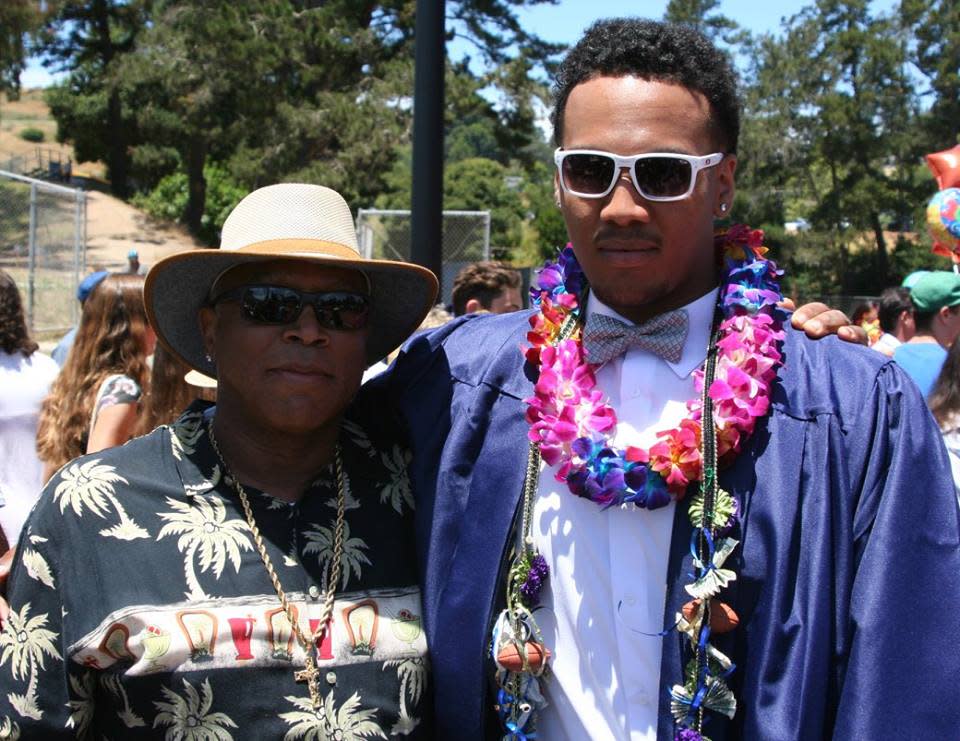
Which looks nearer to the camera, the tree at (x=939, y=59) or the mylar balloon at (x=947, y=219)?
the mylar balloon at (x=947, y=219)

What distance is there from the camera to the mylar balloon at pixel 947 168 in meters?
5.74

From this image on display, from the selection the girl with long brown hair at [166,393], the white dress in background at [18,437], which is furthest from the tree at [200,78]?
the girl with long brown hair at [166,393]

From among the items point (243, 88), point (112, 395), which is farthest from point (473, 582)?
point (243, 88)

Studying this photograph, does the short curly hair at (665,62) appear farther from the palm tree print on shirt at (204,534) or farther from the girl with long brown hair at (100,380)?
the girl with long brown hair at (100,380)

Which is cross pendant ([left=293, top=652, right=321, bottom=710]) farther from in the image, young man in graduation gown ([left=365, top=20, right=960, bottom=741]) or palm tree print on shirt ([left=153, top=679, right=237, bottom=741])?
young man in graduation gown ([left=365, top=20, right=960, bottom=741])

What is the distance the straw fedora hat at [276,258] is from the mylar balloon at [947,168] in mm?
4348

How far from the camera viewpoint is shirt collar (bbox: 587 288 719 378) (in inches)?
86.3

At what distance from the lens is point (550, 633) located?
2150 millimetres

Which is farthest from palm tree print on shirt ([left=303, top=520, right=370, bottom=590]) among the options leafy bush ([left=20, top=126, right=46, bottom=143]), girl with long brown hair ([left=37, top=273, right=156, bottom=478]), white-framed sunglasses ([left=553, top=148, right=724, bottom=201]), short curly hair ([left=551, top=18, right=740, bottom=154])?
leafy bush ([left=20, top=126, right=46, bottom=143])

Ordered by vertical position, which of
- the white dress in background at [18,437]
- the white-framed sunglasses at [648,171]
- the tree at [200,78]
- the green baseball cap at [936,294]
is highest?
A: the tree at [200,78]

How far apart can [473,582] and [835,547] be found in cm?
76

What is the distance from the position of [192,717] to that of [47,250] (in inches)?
547

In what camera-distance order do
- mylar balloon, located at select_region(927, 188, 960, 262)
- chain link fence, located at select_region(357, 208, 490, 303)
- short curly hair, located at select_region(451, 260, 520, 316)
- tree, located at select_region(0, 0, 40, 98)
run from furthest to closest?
tree, located at select_region(0, 0, 40, 98) → chain link fence, located at select_region(357, 208, 490, 303) → short curly hair, located at select_region(451, 260, 520, 316) → mylar balloon, located at select_region(927, 188, 960, 262)

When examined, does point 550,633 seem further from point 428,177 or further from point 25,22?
point 25,22
